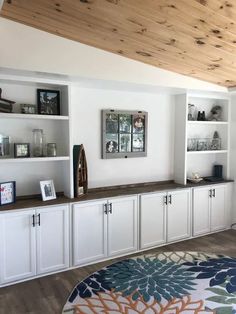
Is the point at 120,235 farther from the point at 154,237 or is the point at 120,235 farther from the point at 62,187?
the point at 62,187

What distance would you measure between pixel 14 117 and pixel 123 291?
2129mm

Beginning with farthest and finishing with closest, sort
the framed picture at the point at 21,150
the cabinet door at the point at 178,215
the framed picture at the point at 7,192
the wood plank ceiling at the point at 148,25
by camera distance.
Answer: the cabinet door at the point at 178,215
the framed picture at the point at 21,150
the framed picture at the point at 7,192
the wood plank ceiling at the point at 148,25

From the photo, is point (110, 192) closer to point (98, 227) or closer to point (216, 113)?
point (98, 227)

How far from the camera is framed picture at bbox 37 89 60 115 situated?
3.46 metres

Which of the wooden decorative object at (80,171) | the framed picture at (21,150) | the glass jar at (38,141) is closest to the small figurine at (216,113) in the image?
the wooden decorative object at (80,171)

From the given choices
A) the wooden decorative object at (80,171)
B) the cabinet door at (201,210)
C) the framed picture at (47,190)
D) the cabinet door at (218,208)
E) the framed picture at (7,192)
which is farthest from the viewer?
the cabinet door at (218,208)

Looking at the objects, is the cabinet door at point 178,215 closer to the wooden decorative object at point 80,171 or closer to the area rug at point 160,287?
the area rug at point 160,287

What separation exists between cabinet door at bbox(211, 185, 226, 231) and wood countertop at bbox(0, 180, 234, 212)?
0.14 m

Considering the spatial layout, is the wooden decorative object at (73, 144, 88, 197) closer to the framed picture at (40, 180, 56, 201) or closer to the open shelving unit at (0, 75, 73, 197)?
the open shelving unit at (0, 75, 73, 197)

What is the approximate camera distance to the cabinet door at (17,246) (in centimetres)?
303

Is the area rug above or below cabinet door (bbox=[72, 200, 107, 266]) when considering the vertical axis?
below

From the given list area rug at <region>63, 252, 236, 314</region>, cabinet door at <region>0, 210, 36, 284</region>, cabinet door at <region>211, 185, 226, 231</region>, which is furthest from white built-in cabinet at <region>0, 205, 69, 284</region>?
cabinet door at <region>211, 185, 226, 231</region>

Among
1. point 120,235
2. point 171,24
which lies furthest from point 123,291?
point 171,24

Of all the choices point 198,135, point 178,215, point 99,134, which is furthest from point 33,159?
point 198,135
